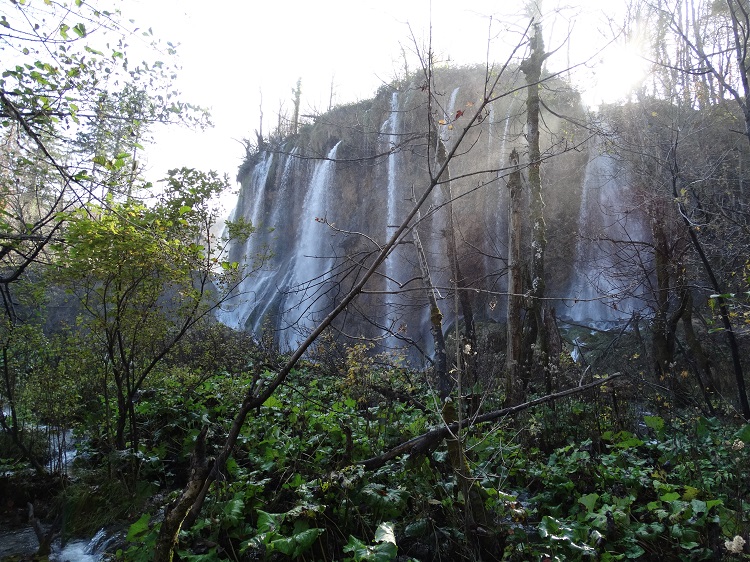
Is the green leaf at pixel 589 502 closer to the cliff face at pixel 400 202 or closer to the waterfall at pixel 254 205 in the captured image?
the cliff face at pixel 400 202

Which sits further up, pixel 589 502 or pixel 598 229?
pixel 598 229

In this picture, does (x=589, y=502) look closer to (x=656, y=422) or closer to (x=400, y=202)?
(x=656, y=422)

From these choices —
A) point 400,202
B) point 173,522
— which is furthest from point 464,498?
point 400,202

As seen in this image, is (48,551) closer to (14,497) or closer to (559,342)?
(14,497)

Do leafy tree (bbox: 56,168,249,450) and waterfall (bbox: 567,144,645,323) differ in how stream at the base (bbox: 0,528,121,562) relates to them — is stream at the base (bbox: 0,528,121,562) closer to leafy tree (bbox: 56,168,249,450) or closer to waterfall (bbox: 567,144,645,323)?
leafy tree (bbox: 56,168,249,450)

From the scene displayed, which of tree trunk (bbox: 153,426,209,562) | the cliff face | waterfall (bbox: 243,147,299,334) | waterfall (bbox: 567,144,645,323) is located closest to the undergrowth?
tree trunk (bbox: 153,426,209,562)

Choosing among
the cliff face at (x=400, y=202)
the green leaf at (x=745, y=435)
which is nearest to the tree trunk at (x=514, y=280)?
the green leaf at (x=745, y=435)

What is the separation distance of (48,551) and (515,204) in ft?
20.9

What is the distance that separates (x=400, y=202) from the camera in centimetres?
1912

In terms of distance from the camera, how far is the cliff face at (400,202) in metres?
14.5

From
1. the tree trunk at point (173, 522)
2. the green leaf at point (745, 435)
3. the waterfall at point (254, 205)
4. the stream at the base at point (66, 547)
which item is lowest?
the stream at the base at point (66, 547)

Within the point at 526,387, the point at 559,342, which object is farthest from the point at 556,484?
the point at 559,342

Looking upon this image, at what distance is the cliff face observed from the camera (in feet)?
47.4

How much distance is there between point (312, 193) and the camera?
22.8m
